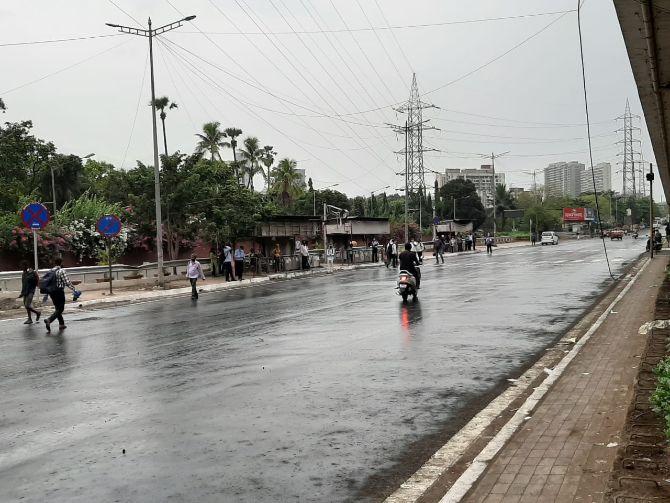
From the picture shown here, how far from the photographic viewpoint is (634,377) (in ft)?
26.1

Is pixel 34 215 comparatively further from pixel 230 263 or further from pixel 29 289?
pixel 230 263

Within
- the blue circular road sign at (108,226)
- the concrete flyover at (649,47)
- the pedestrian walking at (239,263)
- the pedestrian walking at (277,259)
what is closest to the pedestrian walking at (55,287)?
the blue circular road sign at (108,226)

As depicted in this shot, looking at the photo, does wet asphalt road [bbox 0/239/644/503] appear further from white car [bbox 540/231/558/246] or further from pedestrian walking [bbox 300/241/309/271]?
white car [bbox 540/231/558/246]

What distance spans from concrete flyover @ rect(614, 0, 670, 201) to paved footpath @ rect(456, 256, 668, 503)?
13.4ft

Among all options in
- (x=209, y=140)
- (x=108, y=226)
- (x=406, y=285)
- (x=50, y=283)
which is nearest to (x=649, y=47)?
(x=406, y=285)

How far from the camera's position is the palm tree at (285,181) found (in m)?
80.3

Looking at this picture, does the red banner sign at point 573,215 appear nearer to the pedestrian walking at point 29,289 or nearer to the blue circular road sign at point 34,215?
the blue circular road sign at point 34,215

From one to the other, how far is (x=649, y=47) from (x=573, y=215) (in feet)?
442

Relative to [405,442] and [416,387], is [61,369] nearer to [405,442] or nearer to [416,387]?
[416,387]

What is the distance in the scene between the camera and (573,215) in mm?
134875

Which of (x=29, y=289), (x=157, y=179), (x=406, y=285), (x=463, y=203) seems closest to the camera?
(x=29, y=289)

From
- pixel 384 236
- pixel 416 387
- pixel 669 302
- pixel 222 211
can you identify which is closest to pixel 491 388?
pixel 416 387

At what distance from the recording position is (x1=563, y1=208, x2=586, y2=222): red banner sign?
441ft

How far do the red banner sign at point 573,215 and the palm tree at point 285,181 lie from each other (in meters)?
72.5
